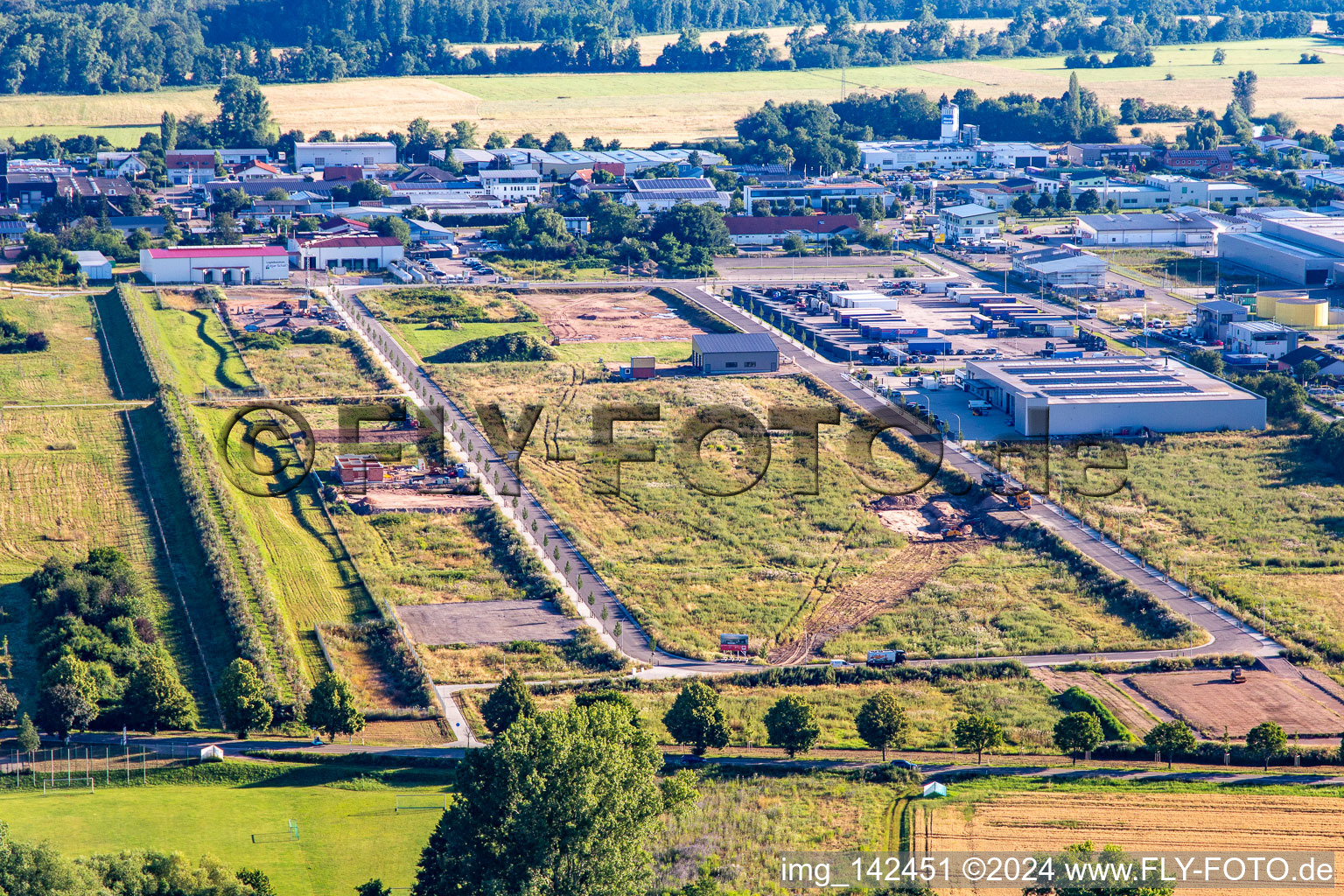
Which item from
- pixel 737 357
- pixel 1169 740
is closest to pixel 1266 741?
pixel 1169 740

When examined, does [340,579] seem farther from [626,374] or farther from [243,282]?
[243,282]

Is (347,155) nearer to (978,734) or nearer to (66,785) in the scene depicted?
(66,785)

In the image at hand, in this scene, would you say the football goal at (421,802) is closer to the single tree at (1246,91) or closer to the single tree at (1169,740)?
the single tree at (1169,740)

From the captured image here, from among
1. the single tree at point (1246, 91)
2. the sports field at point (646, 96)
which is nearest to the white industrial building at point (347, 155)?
the sports field at point (646, 96)

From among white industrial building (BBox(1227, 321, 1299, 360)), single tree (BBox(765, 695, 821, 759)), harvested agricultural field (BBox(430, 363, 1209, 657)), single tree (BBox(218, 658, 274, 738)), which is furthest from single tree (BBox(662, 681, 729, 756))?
white industrial building (BBox(1227, 321, 1299, 360))

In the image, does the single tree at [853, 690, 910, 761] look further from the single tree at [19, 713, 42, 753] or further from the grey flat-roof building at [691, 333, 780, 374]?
the grey flat-roof building at [691, 333, 780, 374]

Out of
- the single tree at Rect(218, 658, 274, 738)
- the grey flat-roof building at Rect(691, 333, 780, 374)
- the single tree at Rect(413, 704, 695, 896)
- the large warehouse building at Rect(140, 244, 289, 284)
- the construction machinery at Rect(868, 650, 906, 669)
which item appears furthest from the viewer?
the large warehouse building at Rect(140, 244, 289, 284)
